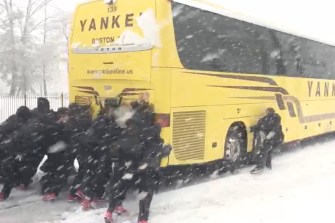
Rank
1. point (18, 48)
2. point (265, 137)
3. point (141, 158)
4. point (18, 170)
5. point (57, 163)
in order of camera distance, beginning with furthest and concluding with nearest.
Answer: point (18, 48) → point (265, 137) → point (18, 170) → point (57, 163) → point (141, 158)

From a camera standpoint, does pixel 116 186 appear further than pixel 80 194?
No

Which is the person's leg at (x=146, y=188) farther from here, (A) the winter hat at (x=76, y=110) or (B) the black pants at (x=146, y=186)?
(A) the winter hat at (x=76, y=110)

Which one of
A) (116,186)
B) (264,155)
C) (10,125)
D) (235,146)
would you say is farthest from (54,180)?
(264,155)

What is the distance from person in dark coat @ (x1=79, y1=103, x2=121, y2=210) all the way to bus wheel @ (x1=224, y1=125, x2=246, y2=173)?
10.2ft

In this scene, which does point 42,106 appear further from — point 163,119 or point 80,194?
point 163,119

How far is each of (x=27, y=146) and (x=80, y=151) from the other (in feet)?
3.15

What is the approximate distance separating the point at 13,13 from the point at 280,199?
3465 centimetres

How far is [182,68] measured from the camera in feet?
25.9

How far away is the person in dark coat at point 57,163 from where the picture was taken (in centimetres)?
762

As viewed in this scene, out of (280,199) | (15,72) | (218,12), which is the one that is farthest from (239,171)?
(15,72)

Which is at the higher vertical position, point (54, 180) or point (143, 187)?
point (143, 187)

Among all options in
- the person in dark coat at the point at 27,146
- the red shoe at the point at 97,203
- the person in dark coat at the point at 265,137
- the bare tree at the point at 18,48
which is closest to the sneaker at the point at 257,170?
the person in dark coat at the point at 265,137

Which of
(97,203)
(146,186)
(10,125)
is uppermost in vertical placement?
(10,125)

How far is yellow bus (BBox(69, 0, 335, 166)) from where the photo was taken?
7.58 m
